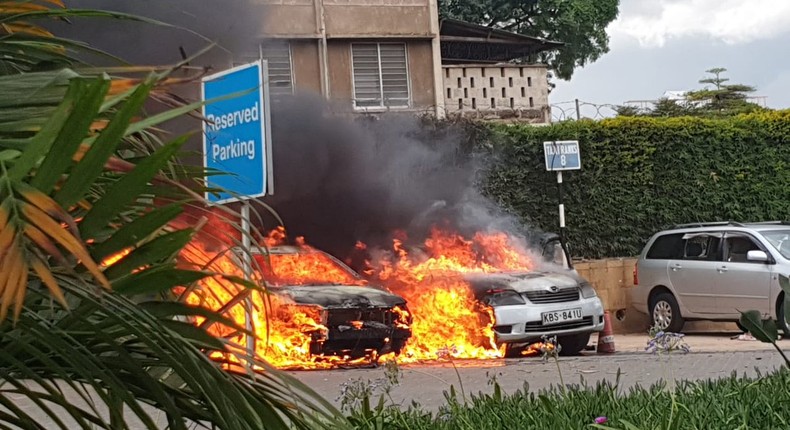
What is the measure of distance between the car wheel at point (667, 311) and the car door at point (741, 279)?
2.56 ft

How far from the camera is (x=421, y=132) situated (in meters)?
16.5

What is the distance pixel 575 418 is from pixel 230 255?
8.15 ft

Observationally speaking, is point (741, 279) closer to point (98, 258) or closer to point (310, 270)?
point (310, 270)

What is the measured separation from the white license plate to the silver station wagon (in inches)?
119

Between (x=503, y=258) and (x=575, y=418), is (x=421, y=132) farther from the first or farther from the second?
(x=575, y=418)

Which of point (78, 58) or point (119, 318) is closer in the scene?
point (119, 318)

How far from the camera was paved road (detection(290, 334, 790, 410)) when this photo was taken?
339 inches

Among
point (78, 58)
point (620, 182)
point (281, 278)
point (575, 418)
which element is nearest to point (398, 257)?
point (281, 278)

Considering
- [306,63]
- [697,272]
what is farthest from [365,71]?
[697,272]

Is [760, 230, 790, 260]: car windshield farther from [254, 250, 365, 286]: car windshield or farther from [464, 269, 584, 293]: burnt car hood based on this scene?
[254, 250, 365, 286]: car windshield

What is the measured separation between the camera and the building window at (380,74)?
2258cm

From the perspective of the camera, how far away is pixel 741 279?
14367 millimetres

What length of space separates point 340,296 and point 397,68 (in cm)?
1312

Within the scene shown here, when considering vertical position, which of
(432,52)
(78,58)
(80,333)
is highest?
(432,52)
